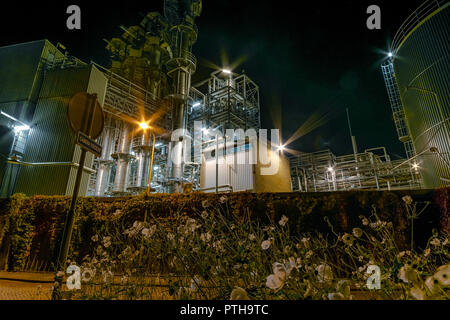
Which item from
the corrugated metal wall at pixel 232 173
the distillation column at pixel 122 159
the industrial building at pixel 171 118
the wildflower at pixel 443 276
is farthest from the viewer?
the distillation column at pixel 122 159

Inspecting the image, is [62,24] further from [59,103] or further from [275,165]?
[275,165]

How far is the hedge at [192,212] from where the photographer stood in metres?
5.57

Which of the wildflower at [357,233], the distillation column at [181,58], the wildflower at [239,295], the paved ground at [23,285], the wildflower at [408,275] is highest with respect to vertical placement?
the distillation column at [181,58]

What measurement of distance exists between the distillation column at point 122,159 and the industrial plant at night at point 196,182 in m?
0.12

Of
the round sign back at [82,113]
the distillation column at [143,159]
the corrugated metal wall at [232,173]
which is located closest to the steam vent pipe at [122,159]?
the distillation column at [143,159]

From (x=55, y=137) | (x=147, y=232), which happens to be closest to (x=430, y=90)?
(x=147, y=232)

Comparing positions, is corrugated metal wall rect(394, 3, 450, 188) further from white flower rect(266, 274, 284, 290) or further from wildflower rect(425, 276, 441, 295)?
white flower rect(266, 274, 284, 290)

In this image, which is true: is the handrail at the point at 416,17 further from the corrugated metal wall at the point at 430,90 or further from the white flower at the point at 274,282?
the white flower at the point at 274,282

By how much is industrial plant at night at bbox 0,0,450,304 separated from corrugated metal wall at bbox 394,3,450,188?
70mm

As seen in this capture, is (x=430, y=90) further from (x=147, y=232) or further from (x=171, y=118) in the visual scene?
(x=171, y=118)

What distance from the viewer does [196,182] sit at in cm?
1808

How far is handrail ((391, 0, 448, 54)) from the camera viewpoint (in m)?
10.5

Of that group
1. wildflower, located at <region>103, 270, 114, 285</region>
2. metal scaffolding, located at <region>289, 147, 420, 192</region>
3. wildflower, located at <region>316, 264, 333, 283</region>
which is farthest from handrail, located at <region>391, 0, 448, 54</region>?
wildflower, located at <region>103, 270, 114, 285</region>
